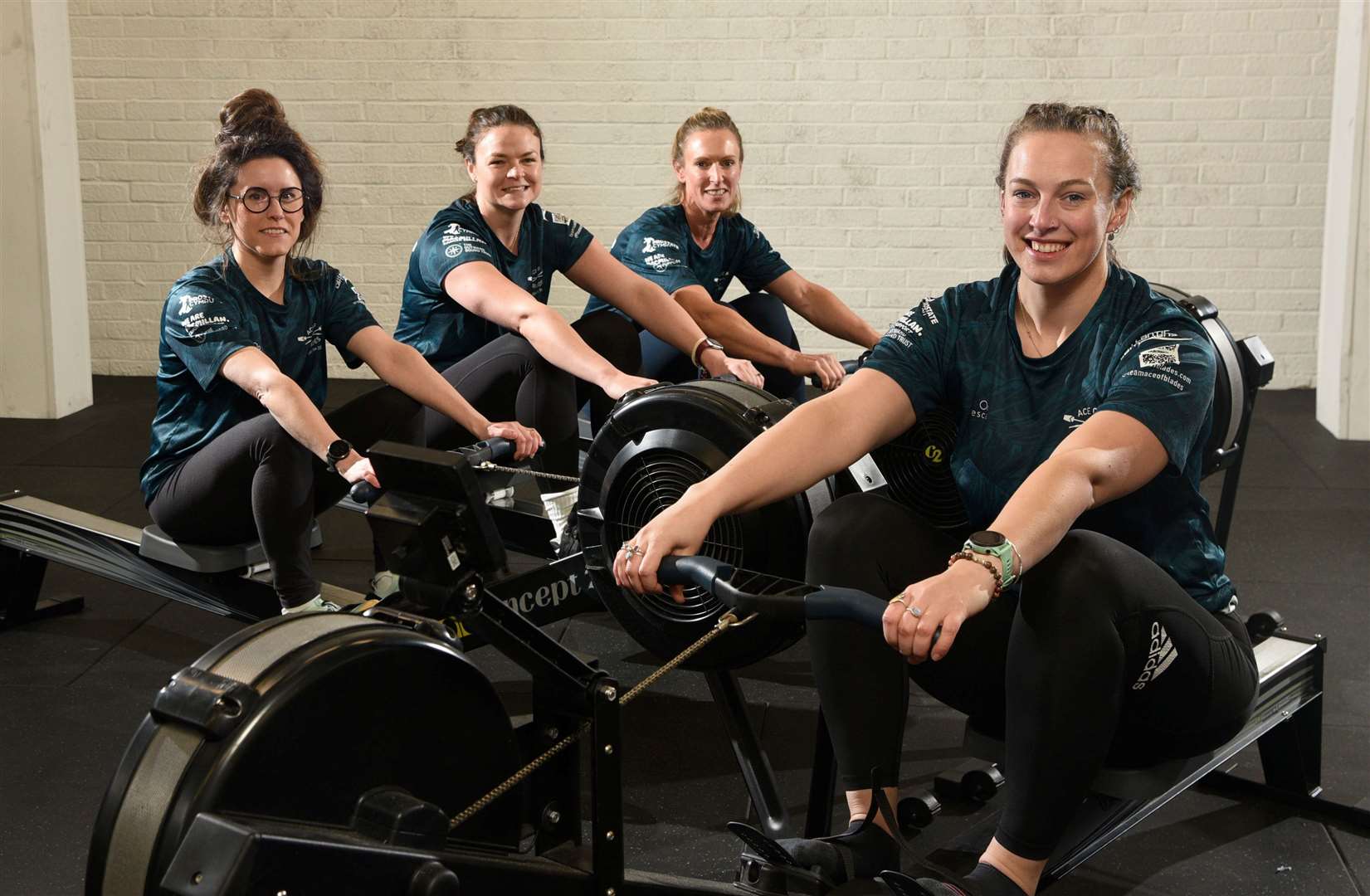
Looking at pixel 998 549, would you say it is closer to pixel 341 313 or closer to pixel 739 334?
pixel 341 313

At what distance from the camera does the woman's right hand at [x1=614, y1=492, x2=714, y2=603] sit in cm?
179

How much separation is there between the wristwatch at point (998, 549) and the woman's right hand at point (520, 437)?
1.47m

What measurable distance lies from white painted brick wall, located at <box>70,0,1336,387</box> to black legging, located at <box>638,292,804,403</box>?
87.4 inches

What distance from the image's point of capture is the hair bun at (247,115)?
2.98 m

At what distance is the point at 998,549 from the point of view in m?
1.60

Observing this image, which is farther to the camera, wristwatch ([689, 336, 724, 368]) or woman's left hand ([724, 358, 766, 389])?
wristwatch ([689, 336, 724, 368])

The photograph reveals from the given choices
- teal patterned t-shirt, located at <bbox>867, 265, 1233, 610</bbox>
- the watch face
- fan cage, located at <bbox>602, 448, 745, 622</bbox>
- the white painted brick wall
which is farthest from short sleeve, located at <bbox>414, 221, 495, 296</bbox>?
the white painted brick wall

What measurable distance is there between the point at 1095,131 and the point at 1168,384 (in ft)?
1.20

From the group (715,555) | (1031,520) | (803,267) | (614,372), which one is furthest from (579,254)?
(803,267)

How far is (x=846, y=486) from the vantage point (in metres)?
2.60

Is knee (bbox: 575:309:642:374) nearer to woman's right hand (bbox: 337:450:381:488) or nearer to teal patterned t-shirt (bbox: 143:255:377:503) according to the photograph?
teal patterned t-shirt (bbox: 143:255:377:503)

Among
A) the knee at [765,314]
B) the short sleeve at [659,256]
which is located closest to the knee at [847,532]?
the short sleeve at [659,256]

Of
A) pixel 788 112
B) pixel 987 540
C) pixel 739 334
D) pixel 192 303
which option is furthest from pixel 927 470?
pixel 788 112

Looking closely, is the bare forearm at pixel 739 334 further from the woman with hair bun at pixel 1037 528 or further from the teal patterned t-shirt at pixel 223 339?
the woman with hair bun at pixel 1037 528
